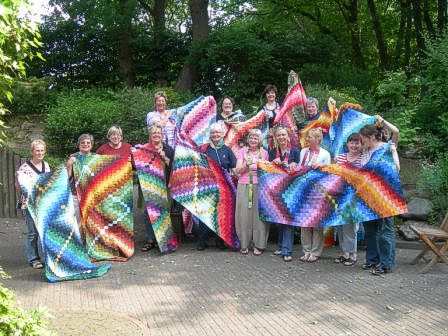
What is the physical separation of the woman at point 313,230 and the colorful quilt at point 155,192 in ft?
6.22

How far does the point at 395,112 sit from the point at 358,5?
1247cm

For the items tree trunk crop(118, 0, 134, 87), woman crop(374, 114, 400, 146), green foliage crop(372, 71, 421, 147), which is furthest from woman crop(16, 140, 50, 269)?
tree trunk crop(118, 0, 134, 87)

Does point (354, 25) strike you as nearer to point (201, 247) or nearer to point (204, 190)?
point (204, 190)

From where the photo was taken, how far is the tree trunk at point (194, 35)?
15883mm

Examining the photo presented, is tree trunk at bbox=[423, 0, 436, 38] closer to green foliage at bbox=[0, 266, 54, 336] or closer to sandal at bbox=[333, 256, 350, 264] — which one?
sandal at bbox=[333, 256, 350, 264]

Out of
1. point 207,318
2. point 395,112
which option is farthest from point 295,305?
point 395,112

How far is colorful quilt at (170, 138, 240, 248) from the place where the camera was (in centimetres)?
797

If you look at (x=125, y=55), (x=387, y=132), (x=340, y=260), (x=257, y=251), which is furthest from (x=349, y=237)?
(x=125, y=55)

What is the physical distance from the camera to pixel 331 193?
7469 millimetres

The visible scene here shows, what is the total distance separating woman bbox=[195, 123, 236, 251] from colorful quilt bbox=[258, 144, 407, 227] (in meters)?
0.57

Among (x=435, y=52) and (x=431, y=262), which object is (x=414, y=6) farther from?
(x=431, y=262)

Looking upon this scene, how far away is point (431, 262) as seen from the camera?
22.6 ft

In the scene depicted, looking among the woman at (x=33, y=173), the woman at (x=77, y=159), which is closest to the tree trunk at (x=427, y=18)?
the woman at (x=77, y=159)

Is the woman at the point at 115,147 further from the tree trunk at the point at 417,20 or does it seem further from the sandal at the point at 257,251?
the tree trunk at the point at 417,20
